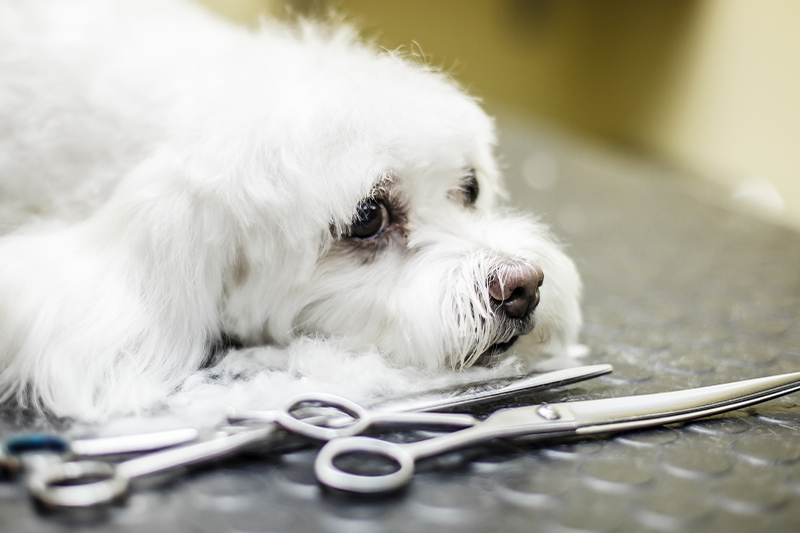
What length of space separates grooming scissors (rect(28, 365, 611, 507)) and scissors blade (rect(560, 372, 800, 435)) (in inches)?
2.2

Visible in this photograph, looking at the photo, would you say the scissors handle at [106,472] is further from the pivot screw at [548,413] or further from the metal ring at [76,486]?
the pivot screw at [548,413]

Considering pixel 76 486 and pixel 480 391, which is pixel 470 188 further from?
pixel 76 486

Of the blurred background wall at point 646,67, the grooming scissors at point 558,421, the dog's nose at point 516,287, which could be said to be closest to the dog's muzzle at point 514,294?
the dog's nose at point 516,287

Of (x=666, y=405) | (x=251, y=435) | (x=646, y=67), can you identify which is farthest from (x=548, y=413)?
(x=646, y=67)

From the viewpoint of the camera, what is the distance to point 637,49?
366 centimetres

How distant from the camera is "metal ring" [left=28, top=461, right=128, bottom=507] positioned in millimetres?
386

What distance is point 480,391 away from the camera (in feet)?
1.82

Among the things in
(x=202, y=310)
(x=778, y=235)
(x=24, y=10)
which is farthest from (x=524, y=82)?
(x=202, y=310)

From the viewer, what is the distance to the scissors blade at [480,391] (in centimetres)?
50

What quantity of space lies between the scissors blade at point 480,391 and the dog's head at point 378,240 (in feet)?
0.17

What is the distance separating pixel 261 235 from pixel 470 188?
295 mm

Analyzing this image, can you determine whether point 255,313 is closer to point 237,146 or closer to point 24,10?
point 237,146

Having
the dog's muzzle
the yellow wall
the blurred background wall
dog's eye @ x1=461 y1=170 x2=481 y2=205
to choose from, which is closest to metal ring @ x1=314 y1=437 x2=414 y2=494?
the dog's muzzle

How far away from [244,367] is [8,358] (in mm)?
203
